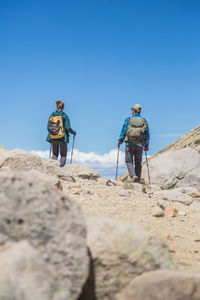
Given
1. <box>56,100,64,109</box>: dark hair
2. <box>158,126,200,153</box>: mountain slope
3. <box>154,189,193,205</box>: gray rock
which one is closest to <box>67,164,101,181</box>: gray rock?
<box>56,100,64,109</box>: dark hair

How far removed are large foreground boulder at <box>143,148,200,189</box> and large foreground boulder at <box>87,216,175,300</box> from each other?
15.0 metres

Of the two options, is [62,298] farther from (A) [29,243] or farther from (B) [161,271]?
(B) [161,271]

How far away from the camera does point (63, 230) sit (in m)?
3.77

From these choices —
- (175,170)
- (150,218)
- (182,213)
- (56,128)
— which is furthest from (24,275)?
(175,170)

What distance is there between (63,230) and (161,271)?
133 centimetres

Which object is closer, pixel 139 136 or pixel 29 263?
pixel 29 263

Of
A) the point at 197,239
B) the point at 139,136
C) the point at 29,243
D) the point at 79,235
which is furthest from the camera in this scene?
the point at 139,136

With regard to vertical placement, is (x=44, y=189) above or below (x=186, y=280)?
above

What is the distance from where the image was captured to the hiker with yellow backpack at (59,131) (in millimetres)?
13633

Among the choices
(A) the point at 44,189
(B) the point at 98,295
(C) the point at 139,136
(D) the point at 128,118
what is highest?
(D) the point at 128,118

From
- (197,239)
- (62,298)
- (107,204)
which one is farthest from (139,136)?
(62,298)

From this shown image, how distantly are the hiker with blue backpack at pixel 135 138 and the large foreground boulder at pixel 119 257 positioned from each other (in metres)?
8.35

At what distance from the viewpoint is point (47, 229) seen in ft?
12.1

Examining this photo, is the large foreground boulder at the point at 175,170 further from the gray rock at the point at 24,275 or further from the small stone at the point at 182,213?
the gray rock at the point at 24,275
